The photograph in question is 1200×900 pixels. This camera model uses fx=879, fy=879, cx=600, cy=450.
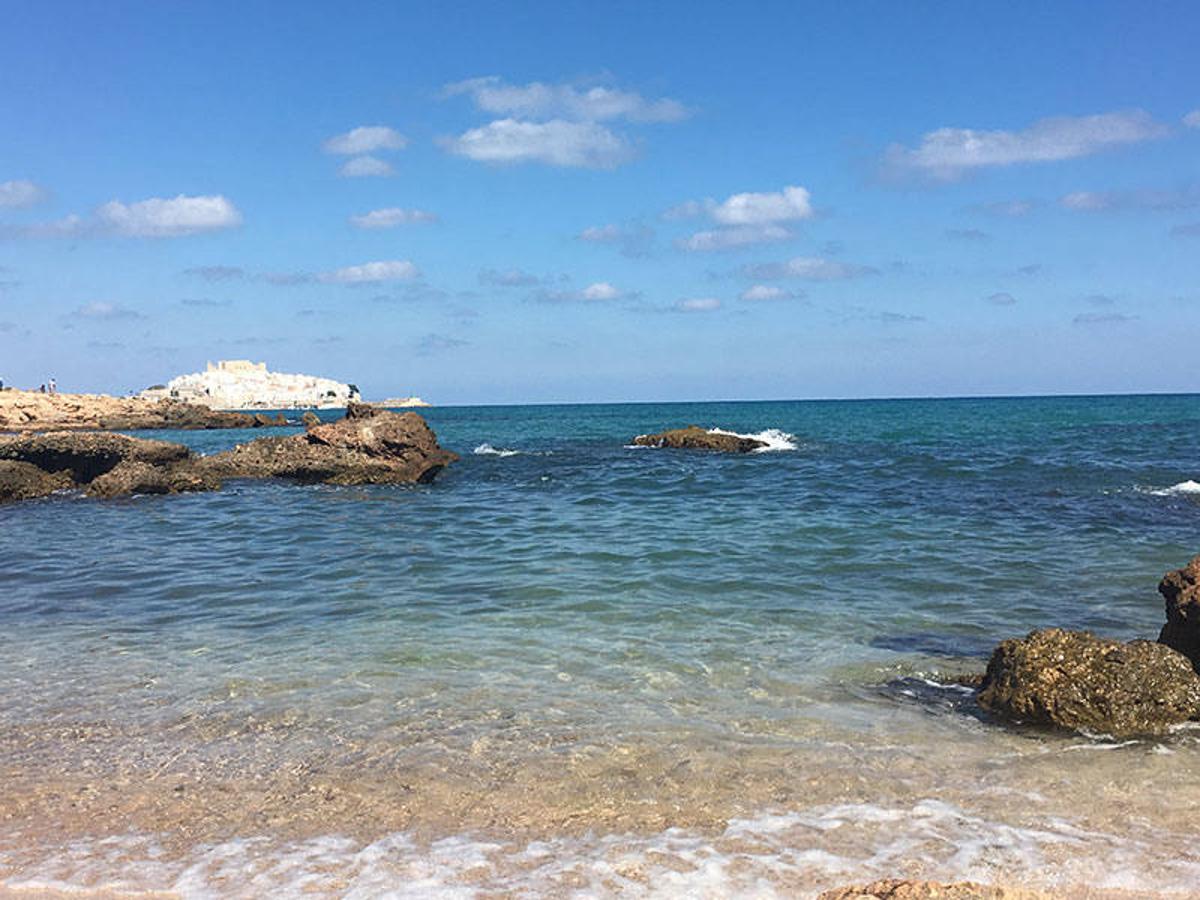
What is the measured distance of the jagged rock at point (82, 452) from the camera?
2461 centimetres

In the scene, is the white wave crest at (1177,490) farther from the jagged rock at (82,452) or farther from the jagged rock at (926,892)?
the jagged rock at (82,452)

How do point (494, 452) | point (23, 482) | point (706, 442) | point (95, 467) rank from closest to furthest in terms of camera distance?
point (23, 482), point (95, 467), point (706, 442), point (494, 452)

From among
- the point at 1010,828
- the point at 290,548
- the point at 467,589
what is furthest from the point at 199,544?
the point at 1010,828

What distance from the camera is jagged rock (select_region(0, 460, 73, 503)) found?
22.8 m

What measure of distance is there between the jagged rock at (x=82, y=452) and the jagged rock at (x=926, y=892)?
82.3ft

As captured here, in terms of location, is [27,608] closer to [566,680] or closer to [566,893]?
[566,680]

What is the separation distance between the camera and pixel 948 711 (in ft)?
22.1

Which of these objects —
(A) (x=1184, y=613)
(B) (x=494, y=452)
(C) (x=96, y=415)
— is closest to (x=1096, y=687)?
(A) (x=1184, y=613)

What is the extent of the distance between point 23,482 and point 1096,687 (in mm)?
25312

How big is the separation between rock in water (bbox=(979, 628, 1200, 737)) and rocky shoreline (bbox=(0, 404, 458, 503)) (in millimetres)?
20898

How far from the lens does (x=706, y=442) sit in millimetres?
38438

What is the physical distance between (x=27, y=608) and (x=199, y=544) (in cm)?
463

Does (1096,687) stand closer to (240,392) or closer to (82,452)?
(82,452)

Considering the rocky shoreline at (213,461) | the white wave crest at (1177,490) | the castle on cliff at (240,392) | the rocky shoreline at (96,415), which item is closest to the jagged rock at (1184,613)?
the white wave crest at (1177,490)
